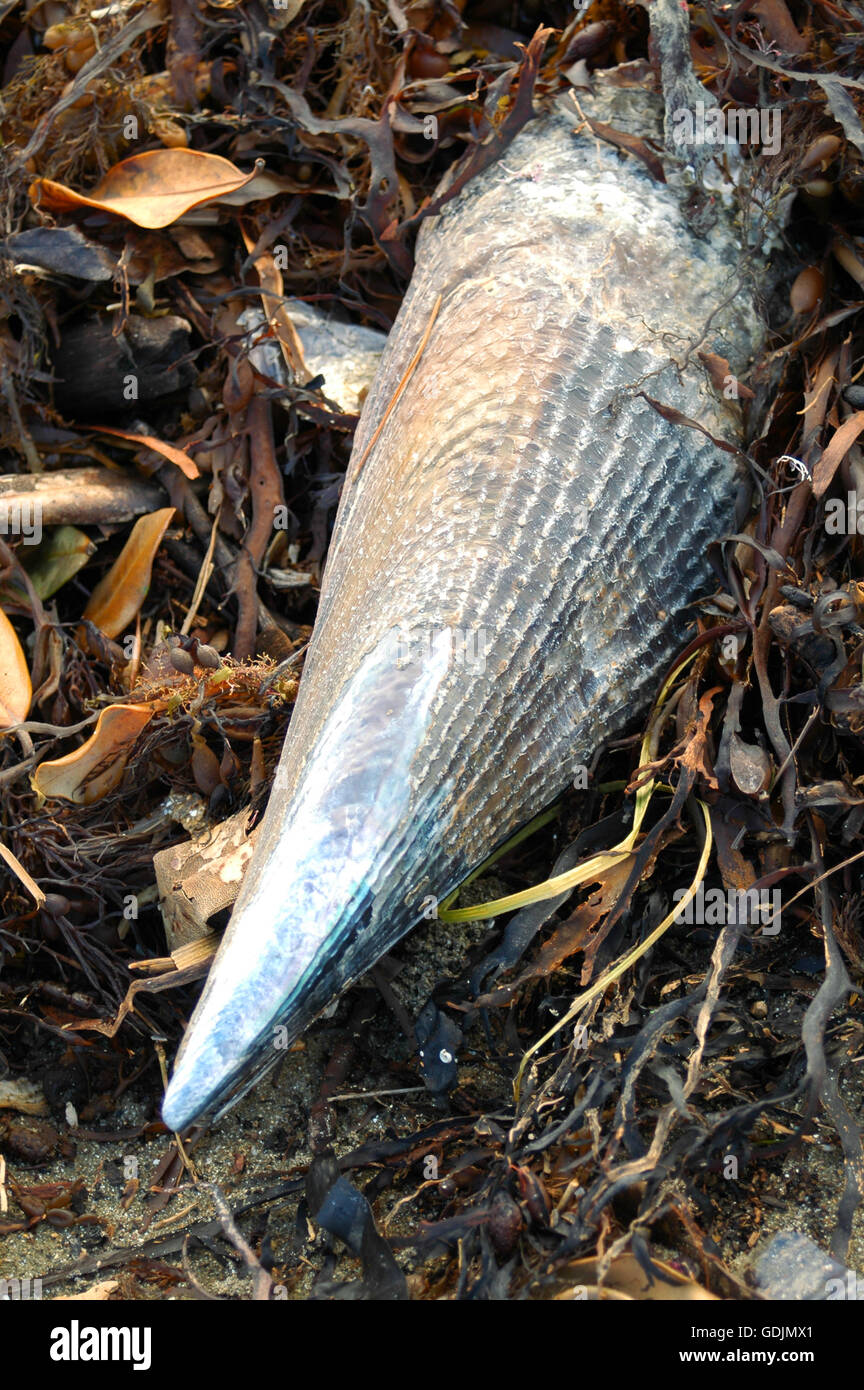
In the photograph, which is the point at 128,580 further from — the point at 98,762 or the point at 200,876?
the point at 200,876

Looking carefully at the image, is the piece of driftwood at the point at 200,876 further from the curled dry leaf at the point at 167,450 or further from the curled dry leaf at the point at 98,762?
the curled dry leaf at the point at 167,450

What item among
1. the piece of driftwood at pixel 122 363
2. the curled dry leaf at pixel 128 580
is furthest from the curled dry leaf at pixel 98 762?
the piece of driftwood at pixel 122 363

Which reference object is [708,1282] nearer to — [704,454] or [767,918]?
[767,918]

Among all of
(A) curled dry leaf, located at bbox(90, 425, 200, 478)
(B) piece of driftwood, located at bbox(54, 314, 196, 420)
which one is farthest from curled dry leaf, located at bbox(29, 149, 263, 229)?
(A) curled dry leaf, located at bbox(90, 425, 200, 478)

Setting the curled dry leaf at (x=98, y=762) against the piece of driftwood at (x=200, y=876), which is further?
the curled dry leaf at (x=98, y=762)

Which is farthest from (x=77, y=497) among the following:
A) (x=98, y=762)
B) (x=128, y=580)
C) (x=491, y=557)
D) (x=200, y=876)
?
(x=491, y=557)

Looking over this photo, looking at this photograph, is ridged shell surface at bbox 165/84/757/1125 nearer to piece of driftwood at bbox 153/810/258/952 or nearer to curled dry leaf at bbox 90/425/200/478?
piece of driftwood at bbox 153/810/258/952
